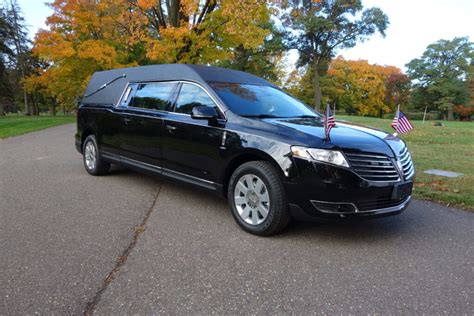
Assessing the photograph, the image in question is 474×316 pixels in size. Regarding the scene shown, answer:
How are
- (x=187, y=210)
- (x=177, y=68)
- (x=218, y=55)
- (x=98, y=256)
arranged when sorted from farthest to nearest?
1. (x=218, y=55)
2. (x=177, y=68)
3. (x=187, y=210)
4. (x=98, y=256)

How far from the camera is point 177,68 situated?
5082 mm

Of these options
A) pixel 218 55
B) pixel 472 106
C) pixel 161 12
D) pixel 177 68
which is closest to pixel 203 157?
pixel 177 68

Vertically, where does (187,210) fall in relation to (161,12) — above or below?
below

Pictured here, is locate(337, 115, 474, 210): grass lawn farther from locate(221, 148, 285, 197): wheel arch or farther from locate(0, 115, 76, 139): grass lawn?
locate(0, 115, 76, 139): grass lawn

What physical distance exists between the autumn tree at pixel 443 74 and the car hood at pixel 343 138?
6072 cm

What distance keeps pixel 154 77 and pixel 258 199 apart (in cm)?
276

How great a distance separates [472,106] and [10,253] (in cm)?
6671

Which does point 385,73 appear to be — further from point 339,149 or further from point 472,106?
point 339,149

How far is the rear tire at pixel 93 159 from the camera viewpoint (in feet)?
21.5

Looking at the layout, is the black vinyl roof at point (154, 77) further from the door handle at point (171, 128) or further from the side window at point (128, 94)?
the door handle at point (171, 128)

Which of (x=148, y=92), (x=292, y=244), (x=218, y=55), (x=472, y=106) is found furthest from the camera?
(x=472, y=106)

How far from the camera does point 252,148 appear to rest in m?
3.86

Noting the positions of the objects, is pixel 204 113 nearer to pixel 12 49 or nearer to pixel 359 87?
pixel 12 49

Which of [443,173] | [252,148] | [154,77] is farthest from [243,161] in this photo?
[443,173]
